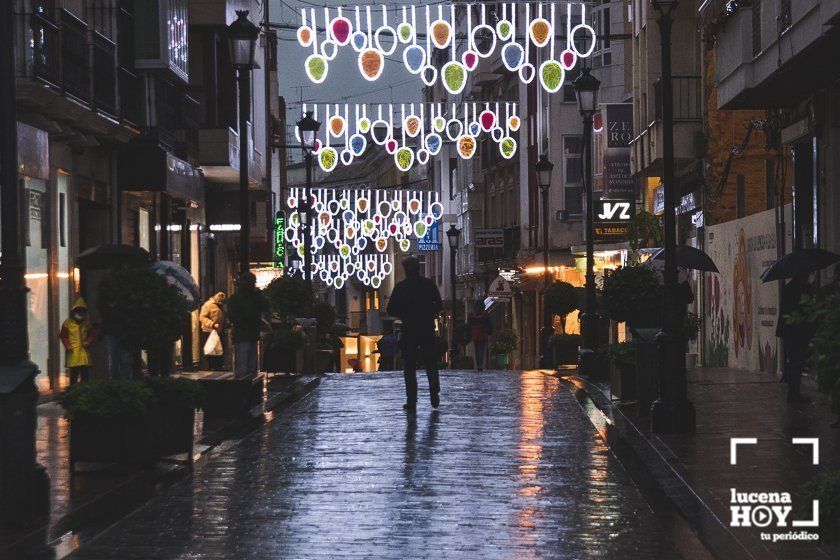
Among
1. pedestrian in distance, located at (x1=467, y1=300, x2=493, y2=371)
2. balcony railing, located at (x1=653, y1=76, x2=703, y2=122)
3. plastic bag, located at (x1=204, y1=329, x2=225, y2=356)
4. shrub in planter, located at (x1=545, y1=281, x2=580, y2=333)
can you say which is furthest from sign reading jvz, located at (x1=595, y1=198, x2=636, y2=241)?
plastic bag, located at (x1=204, y1=329, x2=225, y2=356)

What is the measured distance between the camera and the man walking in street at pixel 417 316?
19.5 metres

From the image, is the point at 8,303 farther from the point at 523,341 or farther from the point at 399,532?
the point at 523,341

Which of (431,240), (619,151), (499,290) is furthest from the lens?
(431,240)

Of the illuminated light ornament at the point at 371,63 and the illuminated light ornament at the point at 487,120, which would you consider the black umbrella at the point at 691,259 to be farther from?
the illuminated light ornament at the point at 487,120

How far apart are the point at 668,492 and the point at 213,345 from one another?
2153 centimetres

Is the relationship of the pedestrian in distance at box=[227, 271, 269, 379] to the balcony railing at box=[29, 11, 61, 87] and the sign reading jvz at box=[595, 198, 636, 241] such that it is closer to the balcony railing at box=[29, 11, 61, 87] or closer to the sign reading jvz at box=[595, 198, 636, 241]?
the balcony railing at box=[29, 11, 61, 87]

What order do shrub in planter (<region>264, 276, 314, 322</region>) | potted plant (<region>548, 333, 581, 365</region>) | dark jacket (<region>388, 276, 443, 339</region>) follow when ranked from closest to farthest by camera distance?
dark jacket (<region>388, 276, 443, 339</region>) < shrub in planter (<region>264, 276, 314, 322</region>) < potted plant (<region>548, 333, 581, 365</region>)

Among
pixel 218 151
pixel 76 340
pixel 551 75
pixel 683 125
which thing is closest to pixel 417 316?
pixel 76 340

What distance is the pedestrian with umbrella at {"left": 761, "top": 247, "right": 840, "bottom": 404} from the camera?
19.0 metres

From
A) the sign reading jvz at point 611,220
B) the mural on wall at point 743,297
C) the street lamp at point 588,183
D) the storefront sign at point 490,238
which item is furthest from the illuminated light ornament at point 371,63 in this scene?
the storefront sign at point 490,238

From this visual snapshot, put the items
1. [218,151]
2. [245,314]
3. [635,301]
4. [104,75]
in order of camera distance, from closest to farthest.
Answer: [635,301], [245,314], [104,75], [218,151]

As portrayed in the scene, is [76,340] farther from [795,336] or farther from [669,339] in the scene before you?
[669,339]

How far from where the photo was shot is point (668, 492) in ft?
38.1

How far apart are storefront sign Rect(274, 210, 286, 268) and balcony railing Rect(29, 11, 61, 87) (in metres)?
37.5
